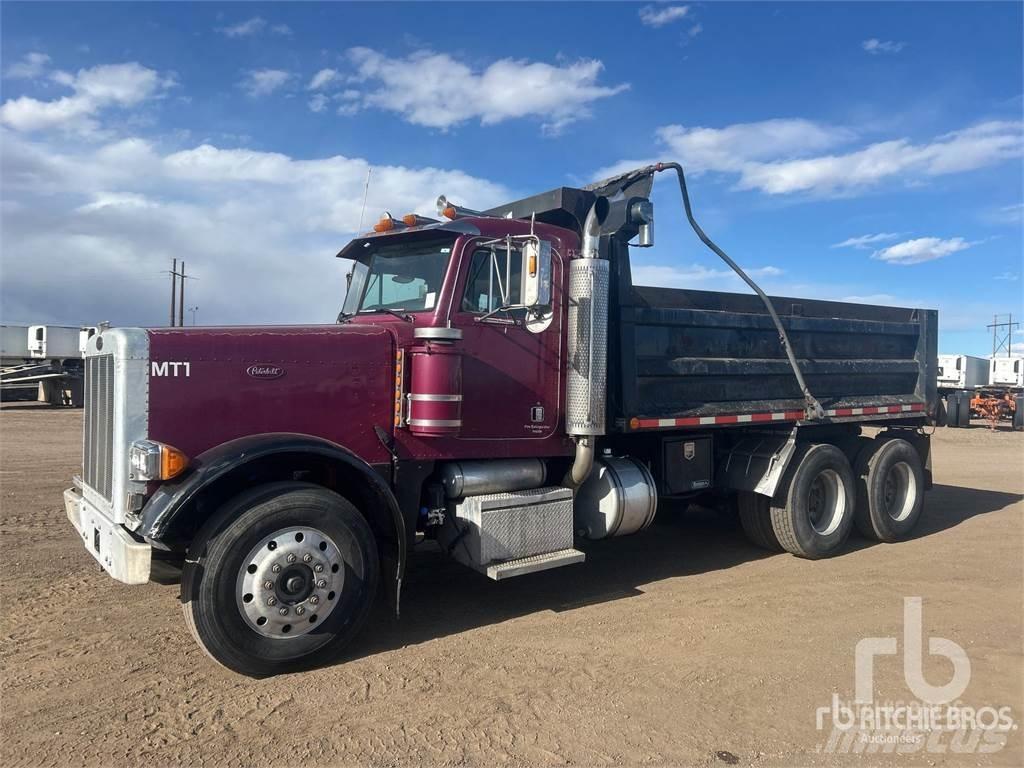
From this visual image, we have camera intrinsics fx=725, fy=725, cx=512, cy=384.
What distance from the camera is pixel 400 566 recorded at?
4727 millimetres

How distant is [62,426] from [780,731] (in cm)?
1935

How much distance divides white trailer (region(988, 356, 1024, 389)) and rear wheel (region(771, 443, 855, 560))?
28.7 meters

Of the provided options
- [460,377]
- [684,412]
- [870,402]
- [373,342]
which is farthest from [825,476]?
[373,342]

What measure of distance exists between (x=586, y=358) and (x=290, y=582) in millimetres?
2737

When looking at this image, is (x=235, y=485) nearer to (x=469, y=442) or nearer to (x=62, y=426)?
(x=469, y=442)

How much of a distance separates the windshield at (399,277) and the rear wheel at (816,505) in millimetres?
3966

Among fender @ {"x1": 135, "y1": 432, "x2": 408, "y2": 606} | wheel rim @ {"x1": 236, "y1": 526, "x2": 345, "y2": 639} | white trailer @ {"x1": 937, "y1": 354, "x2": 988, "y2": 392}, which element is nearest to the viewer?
fender @ {"x1": 135, "y1": 432, "x2": 408, "y2": 606}

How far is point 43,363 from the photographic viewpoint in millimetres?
25984

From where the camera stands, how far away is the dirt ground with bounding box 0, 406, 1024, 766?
3.45 metres

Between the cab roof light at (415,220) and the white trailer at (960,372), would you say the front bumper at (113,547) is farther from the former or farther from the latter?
the white trailer at (960,372)

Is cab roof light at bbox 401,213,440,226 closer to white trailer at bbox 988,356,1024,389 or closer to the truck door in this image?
the truck door

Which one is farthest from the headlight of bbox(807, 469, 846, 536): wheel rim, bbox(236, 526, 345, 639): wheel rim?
bbox(807, 469, 846, 536): wheel rim

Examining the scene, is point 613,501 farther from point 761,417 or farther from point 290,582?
point 290,582

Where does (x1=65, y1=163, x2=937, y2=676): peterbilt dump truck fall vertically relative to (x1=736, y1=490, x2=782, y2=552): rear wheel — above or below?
above
